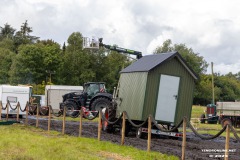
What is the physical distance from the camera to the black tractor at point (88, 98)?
109 ft

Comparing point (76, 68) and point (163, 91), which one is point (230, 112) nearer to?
point (163, 91)

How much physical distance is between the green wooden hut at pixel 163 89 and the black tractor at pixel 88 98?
13005mm

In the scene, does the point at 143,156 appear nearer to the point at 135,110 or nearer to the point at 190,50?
the point at 135,110

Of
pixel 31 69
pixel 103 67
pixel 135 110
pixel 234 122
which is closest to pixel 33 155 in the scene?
pixel 135 110

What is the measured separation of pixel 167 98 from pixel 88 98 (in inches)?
667

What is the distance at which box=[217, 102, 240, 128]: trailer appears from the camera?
129 ft

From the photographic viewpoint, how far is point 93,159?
38.7ft

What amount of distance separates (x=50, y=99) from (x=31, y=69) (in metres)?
33.4

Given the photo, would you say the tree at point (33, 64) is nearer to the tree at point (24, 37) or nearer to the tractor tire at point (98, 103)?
the tree at point (24, 37)

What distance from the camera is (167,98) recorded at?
19.6 m

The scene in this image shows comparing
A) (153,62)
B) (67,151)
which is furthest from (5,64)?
(67,151)

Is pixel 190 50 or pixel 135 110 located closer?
pixel 135 110

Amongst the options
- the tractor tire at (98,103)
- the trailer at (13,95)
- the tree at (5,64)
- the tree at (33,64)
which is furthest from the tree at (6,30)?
the tractor tire at (98,103)

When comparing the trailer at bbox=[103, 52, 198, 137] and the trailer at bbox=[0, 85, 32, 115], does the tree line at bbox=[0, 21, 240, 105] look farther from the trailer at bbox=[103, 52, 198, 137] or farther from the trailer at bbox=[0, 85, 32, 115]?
the trailer at bbox=[103, 52, 198, 137]
